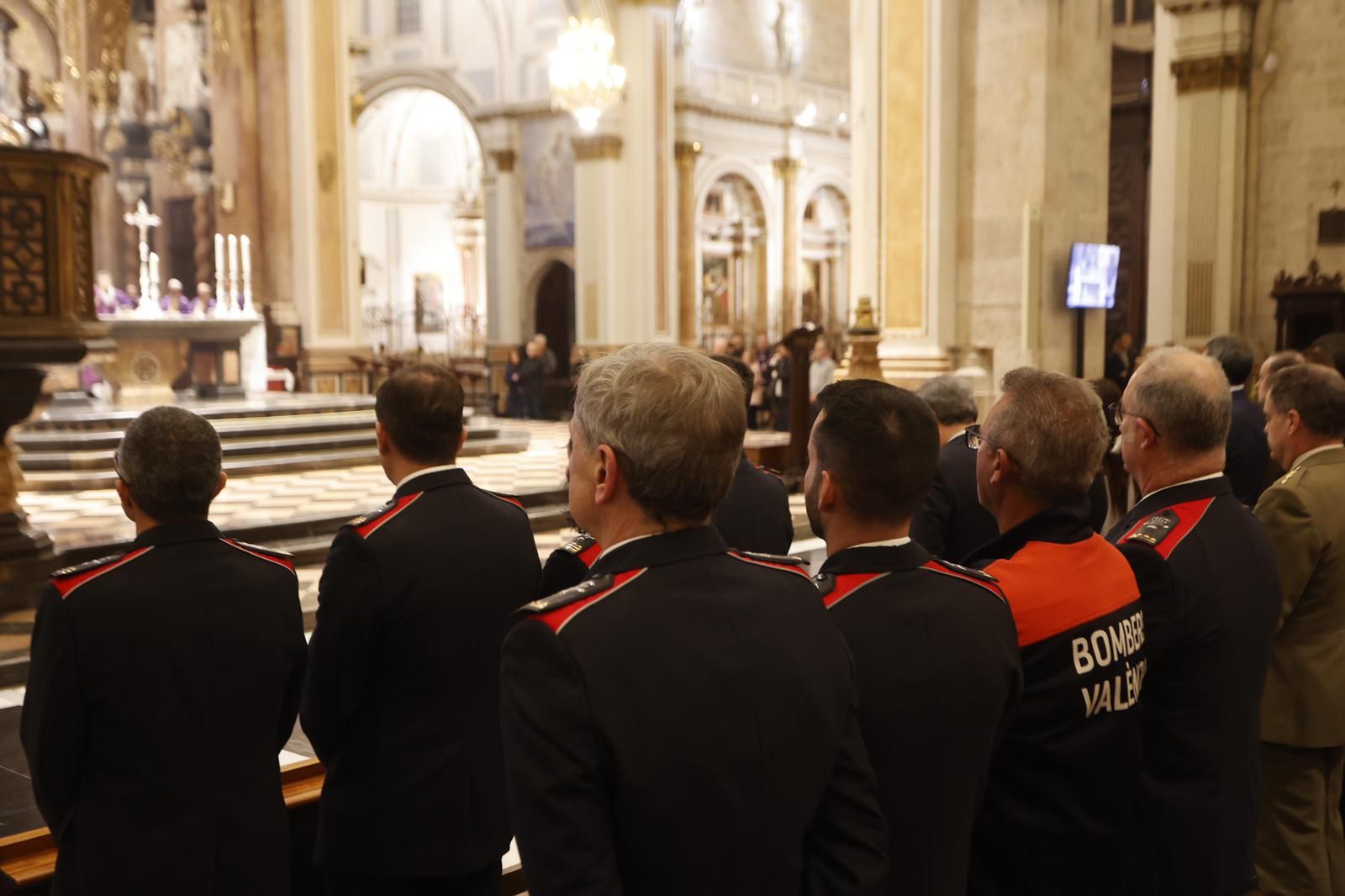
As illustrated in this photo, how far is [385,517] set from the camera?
2598 mm

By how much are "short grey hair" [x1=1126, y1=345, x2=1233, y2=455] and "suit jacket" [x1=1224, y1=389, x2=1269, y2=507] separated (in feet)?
7.93

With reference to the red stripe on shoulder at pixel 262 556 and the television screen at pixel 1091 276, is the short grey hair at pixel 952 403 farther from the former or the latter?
the television screen at pixel 1091 276

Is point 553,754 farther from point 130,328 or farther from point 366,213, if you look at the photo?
point 366,213

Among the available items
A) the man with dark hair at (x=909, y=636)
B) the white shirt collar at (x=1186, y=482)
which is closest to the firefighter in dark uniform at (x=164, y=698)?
the man with dark hair at (x=909, y=636)

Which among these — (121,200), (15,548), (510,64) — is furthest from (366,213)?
(15,548)

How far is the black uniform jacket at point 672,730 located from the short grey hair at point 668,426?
0.06 meters

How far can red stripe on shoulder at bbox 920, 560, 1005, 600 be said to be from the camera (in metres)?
2.00

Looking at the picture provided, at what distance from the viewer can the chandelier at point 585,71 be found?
15.9 meters

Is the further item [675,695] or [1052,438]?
[1052,438]

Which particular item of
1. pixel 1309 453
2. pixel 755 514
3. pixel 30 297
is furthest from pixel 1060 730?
pixel 30 297

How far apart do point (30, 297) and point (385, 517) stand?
446 cm

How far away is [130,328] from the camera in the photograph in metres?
12.8

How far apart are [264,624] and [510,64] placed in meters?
21.3

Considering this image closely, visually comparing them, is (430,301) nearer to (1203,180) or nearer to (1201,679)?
(1203,180)
